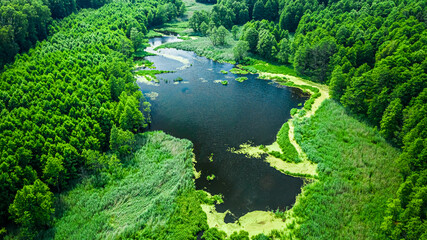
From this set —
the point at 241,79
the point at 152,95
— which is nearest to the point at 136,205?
the point at 152,95

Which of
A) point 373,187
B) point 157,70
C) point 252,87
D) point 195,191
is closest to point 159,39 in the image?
point 157,70

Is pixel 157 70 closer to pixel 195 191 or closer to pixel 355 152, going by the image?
pixel 195 191

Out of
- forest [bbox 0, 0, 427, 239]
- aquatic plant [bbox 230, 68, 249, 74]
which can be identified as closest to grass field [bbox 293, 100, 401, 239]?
forest [bbox 0, 0, 427, 239]

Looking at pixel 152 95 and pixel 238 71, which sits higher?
pixel 238 71

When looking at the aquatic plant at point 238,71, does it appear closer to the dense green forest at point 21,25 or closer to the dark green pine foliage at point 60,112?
the dark green pine foliage at point 60,112

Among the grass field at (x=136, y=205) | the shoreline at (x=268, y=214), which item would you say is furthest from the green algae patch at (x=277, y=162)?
the grass field at (x=136, y=205)

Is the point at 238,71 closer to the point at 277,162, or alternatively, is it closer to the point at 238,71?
the point at 238,71
